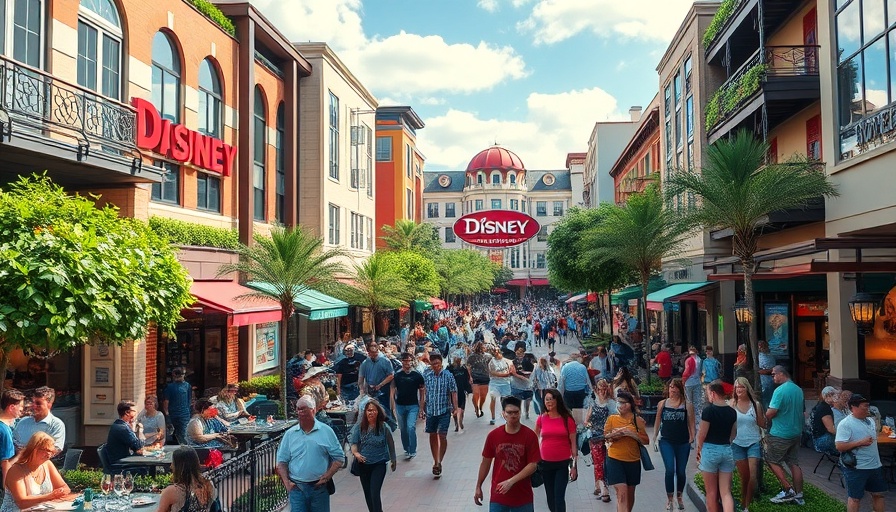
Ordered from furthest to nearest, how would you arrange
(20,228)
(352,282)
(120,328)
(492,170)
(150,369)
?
1. (492,170)
2. (352,282)
3. (150,369)
4. (120,328)
5. (20,228)

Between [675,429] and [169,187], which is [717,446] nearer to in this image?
[675,429]

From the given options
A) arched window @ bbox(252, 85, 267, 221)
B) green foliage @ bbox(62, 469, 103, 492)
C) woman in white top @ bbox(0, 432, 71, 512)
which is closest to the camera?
woman in white top @ bbox(0, 432, 71, 512)

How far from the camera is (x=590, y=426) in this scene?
10.2m

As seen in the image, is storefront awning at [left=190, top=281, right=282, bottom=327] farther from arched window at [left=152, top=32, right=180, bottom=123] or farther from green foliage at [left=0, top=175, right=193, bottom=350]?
green foliage at [left=0, top=175, right=193, bottom=350]

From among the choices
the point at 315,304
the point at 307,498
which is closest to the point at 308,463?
the point at 307,498

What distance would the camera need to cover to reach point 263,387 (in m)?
19.3

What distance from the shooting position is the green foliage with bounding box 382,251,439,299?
33438mm

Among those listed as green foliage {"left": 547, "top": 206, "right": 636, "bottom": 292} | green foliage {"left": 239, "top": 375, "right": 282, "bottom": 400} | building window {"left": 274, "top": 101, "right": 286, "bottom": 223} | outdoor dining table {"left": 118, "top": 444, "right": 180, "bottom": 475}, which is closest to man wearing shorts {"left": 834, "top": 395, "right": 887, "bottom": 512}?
outdoor dining table {"left": 118, "top": 444, "right": 180, "bottom": 475}

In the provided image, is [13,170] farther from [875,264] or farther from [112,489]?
[875,264]

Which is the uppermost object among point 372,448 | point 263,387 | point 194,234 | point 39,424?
point 194,234

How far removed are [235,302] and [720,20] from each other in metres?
15.8

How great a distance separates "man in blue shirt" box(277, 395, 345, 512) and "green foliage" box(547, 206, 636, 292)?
25.0 metres

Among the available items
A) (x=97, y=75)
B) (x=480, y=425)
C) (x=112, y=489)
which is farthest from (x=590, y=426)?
(x=97, y=75)

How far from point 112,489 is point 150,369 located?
884 centimetres
